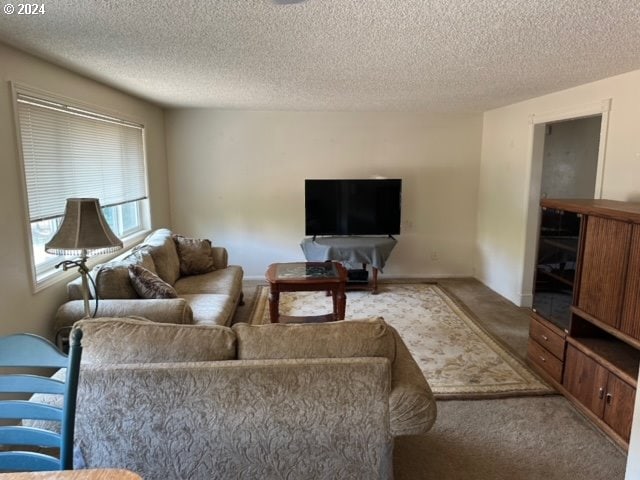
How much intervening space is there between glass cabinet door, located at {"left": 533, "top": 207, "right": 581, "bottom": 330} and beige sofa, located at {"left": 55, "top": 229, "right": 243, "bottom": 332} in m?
2.39

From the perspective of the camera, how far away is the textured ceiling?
6.23 feet

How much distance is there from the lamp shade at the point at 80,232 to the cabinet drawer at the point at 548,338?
9.66 feet

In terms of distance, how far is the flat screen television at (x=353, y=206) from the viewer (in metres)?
5.20

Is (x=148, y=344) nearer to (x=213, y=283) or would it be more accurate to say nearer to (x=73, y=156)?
(x=213, y=283)

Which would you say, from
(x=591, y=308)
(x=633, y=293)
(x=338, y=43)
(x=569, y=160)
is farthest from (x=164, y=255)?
(x=569, y=160)

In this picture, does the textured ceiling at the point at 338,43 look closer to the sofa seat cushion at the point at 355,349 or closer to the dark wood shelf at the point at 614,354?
the sofa seat cushion at the point at 355,349

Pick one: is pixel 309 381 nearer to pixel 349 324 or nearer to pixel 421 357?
pixel 349 324

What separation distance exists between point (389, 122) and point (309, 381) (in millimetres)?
4511

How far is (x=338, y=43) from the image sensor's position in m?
2.41

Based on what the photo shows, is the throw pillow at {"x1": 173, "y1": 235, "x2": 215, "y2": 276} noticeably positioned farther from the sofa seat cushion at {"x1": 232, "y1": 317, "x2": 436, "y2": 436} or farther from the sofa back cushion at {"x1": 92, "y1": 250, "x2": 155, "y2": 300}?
the sofa seat cushion at {"x1": 232, "y1": 317, "x2": 436, "y2": 436}

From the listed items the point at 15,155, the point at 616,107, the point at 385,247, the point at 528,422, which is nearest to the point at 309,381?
the point at 528,422

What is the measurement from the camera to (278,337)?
170 centimetres

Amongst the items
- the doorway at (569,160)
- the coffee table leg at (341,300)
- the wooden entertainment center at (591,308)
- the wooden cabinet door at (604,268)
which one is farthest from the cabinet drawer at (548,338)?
the doorway at (569,160)

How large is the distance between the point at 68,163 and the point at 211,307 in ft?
5.15
